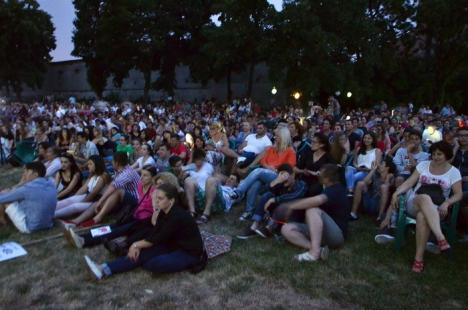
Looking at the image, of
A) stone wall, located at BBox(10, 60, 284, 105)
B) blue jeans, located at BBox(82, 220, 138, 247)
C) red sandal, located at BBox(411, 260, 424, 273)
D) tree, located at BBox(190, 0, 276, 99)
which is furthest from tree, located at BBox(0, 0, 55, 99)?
red sandal, located at BBox(411, 260, 424, 273)

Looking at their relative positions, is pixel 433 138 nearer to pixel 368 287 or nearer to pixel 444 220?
pixel 444 220

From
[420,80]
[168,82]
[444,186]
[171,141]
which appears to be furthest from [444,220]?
[168,82]

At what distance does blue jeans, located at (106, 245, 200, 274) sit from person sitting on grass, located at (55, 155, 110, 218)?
7.05 ft

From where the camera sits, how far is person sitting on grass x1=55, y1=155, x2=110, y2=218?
623 cm

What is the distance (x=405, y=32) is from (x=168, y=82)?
18275mm

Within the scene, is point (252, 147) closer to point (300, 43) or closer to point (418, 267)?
point (418, 267)

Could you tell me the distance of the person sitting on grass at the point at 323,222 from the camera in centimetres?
468

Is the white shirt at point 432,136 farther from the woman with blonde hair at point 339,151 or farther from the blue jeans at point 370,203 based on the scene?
the blue jeans at point 370,203

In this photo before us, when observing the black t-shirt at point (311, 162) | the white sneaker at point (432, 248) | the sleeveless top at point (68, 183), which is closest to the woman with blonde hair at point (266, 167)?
the black t-shirt at point (311, 162)

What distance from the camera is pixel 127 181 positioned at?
610 cm

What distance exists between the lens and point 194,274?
4379 mm

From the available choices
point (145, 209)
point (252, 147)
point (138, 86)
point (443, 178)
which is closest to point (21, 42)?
point (138, 86)

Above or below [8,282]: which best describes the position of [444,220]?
above

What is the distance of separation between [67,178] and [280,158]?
354cm
